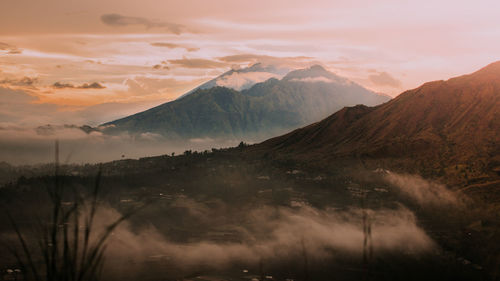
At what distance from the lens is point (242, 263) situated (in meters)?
141

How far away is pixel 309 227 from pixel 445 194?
56.5 m

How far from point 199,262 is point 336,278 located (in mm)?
43691

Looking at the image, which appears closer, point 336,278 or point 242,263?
point 336,278

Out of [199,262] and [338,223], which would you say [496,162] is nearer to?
[338,223]

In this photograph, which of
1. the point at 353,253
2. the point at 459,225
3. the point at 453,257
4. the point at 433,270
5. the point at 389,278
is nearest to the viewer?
the point at 389,278

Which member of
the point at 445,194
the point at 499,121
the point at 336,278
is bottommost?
the point at 336,278

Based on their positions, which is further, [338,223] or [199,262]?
[338,223]

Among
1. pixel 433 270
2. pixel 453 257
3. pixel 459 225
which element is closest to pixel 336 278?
pixel 433 270

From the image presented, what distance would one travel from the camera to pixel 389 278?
119 metres

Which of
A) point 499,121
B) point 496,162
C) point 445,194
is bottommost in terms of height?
point 445,194

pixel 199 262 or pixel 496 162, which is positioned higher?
pixel 496 162

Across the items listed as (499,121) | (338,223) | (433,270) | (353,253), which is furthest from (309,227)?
(499,121)

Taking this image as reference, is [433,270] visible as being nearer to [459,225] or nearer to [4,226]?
[459,225]

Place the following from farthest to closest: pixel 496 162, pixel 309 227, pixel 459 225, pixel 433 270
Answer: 1. pixel 309 227
2. pixel 496 162
3. pixel 459 225
4. pixel 433 270
